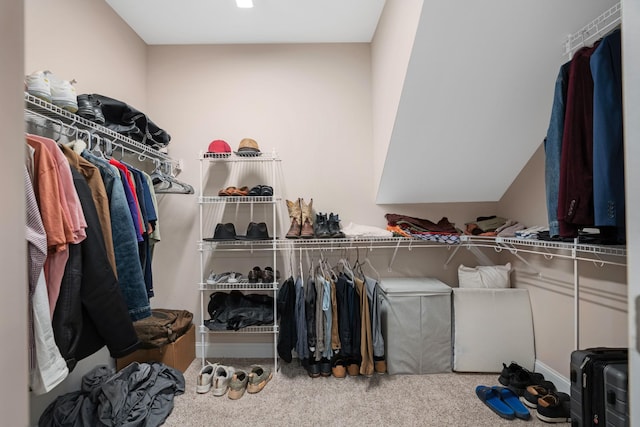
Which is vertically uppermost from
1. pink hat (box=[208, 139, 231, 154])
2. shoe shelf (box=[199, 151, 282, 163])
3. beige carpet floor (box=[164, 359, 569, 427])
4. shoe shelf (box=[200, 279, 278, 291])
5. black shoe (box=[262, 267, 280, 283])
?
pink hat (box=[208, 139, 231, 154])

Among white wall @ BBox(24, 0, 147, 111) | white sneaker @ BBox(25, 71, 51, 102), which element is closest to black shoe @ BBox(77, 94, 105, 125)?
white sneaker @ BBox(25, 71, 51, 102)

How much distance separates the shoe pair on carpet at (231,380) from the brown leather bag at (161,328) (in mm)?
359

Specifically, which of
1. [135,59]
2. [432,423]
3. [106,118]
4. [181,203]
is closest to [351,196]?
[181,203]

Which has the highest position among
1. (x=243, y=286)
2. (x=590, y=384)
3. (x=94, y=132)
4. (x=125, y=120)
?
(x=125, y=120)

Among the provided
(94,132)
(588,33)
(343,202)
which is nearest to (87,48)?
(94,132)

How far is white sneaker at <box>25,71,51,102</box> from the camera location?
120 centimetres

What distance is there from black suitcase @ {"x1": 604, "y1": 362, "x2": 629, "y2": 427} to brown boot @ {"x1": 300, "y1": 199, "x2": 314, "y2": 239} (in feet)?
5.51

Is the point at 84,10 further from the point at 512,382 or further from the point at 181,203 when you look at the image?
the point at 512,382

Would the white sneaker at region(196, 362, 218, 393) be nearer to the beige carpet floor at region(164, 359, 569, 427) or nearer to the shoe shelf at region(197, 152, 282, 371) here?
the beige carpet floor at region(164, 359, 569, 427)

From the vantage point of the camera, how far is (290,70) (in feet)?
7.95

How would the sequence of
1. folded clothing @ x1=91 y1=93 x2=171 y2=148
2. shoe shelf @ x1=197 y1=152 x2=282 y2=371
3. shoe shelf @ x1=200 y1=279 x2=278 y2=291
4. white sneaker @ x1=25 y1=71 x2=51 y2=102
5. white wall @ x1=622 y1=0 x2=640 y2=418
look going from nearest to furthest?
white wall @ x1=622 y1=0 x2=640 y2=418 < white sneaker @ x1=25 y1=71 x2=51 y2=102 < folded clothing @ x1=91 y1=93 x2=171 y2=148 < shoe shelf @ x1=200 y1=279 x2=278 y2=291 < shoe shelf @ x1=197 y1=152 x2=282 y2=371

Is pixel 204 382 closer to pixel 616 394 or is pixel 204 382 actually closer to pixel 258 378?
pixel 258 378

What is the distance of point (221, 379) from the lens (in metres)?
1.88

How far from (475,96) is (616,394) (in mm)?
1588
